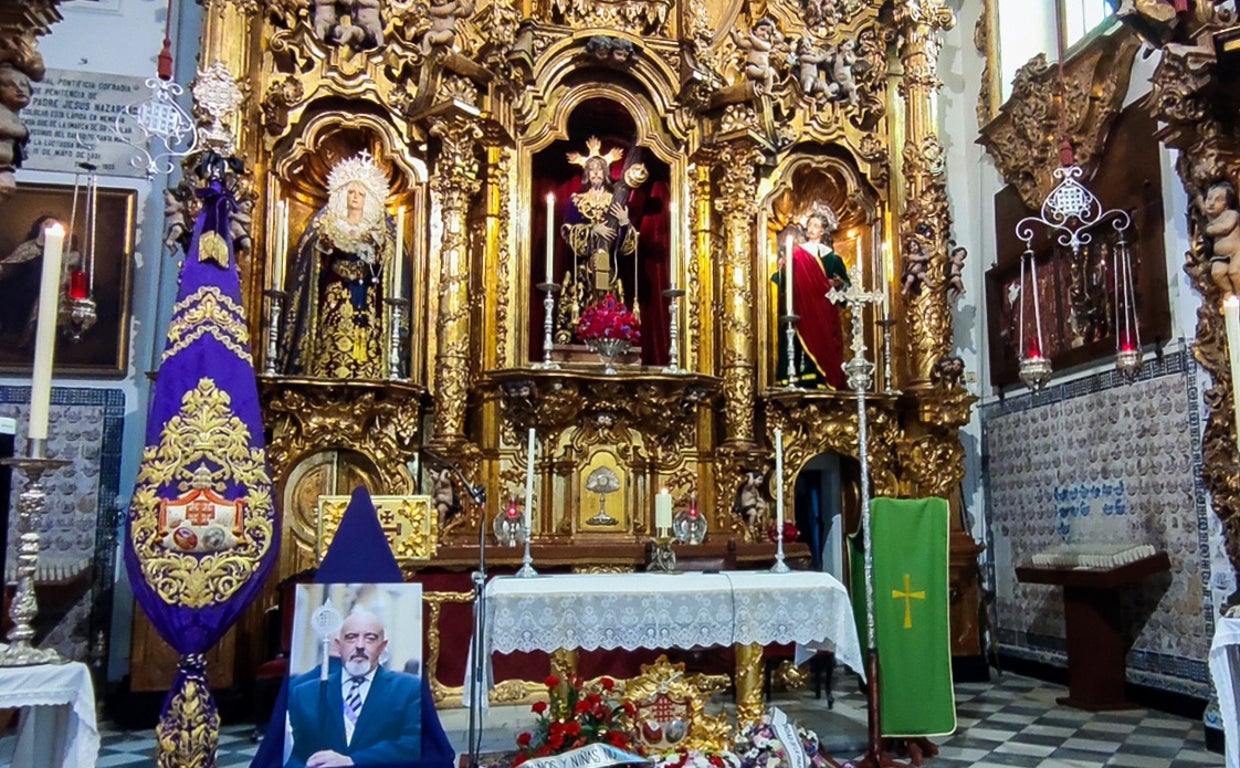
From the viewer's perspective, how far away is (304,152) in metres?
8.77

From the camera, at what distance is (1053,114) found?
9.20 m

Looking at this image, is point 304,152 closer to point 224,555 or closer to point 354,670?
point 224,555

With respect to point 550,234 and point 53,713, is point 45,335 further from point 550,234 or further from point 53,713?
point 550,234

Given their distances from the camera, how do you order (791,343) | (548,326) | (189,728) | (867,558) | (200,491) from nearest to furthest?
(189,728)
(200,491)
(867,558)
(548,326)
(791,343)

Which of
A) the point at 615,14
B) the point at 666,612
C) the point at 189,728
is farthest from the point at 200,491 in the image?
the point at 615,14

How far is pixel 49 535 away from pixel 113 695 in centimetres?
138

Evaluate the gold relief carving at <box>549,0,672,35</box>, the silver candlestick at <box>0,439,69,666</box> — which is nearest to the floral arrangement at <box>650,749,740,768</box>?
the silver candlestick at <box>0,439,69,666</box>

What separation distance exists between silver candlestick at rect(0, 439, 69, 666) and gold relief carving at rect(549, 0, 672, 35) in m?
6.93

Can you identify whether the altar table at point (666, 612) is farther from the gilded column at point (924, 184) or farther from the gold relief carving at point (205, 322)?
the gilded column at point (924, 184)

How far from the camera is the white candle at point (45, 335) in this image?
3553mm

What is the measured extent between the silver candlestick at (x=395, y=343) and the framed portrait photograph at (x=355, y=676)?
13.1ft

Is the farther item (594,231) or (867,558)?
(594,231)

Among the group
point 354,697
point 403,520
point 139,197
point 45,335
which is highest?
point 139,197

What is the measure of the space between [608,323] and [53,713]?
5525mm
